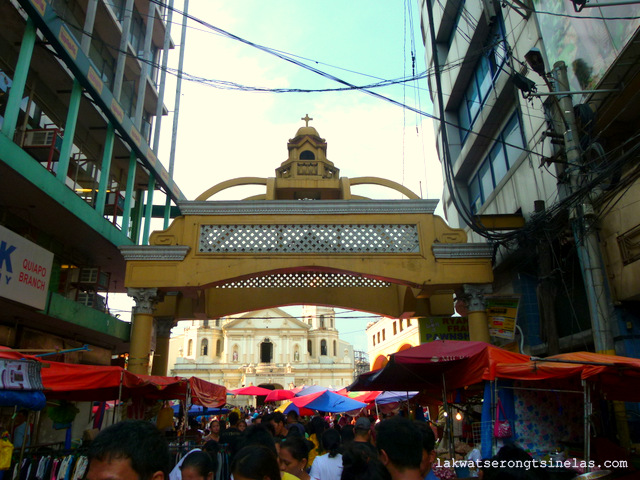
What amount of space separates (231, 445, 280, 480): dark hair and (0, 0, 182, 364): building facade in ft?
27.1

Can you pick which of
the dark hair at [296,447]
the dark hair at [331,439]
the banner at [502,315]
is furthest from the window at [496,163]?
the dark hair at [296,447]

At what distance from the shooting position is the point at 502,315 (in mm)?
9539

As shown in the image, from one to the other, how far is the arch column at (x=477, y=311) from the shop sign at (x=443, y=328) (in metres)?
1.53

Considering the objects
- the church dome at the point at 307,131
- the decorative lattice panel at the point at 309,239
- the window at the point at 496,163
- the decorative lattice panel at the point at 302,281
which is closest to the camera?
the decorative lattice panel at the point at 309,239

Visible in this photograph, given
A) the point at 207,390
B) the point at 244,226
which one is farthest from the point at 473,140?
the point at 207,390

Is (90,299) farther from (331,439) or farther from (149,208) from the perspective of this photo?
(331,439)

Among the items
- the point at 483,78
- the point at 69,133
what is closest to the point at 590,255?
the point at 483,78

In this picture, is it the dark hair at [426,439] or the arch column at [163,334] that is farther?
the arch column at [163,334]

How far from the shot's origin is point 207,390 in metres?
10.5

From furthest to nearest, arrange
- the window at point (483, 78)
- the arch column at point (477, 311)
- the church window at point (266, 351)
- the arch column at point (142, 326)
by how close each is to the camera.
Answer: the church window at point (266, 351), the window at point (483, 78), the arch column at point (142, 326), the arch column at point (477, 311)

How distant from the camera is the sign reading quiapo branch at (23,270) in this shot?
902cm

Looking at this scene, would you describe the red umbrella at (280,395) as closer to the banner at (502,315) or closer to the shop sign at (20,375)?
the banner at (502,315)

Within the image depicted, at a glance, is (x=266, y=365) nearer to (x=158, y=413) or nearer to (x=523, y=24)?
(x=158, y=413)

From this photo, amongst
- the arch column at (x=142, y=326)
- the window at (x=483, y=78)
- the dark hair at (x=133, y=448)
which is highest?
the window at (x=483, y=78)
